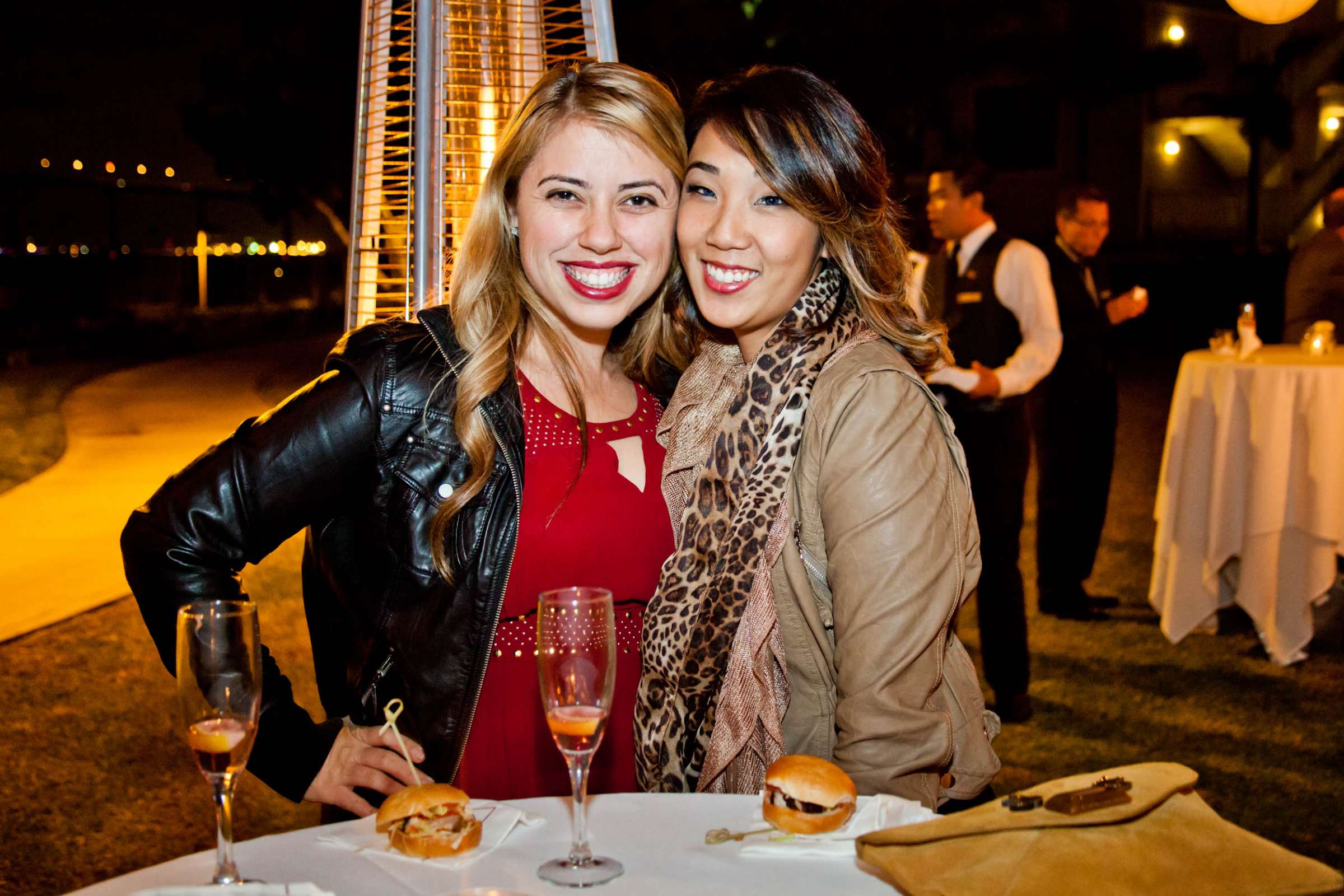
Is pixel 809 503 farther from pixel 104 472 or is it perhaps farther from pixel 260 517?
pixel 104 472

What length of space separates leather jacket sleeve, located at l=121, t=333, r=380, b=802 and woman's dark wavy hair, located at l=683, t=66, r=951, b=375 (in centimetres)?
78

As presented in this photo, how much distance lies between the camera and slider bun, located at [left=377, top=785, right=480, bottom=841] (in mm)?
1382

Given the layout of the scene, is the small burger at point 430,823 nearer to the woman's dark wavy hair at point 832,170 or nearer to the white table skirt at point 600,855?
the white table skirt at point 600,855

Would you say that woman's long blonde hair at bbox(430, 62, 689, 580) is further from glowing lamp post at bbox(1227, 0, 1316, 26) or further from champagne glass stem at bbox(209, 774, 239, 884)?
glowing lamp post at bbox(1227, 0, 1316, 26)

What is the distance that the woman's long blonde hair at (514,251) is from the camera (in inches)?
80.4

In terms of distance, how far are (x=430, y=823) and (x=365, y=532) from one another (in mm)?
753

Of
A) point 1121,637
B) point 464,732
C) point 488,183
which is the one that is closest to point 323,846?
point 464,732

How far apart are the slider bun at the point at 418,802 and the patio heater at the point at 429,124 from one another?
1761 millimetres

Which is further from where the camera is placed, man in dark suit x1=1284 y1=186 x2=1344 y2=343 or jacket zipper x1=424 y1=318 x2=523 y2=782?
man in dark suit x1=1284 y1=186 x2=1344 y2=343

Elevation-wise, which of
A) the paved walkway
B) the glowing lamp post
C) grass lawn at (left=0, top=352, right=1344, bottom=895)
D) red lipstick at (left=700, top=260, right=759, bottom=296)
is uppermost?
the glowing lamp post

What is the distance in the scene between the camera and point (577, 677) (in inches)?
50.3

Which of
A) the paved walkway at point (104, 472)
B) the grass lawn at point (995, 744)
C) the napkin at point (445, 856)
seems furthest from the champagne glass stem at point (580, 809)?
the paved walkway at point (104, 472)

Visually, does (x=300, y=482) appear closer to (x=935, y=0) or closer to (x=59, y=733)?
(x=59, y=733)

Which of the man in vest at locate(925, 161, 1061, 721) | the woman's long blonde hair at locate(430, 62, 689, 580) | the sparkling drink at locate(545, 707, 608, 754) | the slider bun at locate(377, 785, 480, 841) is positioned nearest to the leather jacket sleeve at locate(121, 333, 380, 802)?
the woman's long blonde hair at locate(430, 62, 689, 580)
